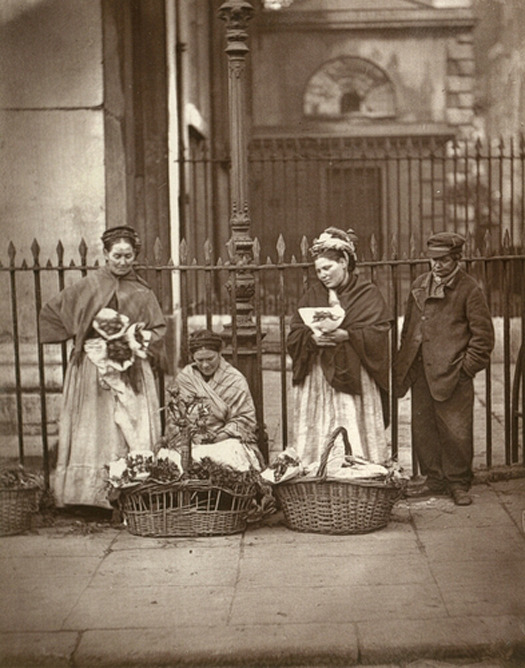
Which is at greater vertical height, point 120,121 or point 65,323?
point 120,121

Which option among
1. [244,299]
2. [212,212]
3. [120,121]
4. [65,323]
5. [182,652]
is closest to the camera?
[182,652]

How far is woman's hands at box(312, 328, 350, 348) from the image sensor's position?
21.6 feet

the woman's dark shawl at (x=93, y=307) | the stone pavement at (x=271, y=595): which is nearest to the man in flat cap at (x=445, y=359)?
the stone pavement at (x=271, y=595)

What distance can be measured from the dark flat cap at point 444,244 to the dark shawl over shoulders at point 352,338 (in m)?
0.51

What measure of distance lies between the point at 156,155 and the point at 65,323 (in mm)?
6213

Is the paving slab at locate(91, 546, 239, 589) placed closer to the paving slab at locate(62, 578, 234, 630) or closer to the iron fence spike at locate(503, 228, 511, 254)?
the paving slab at locate(62, 578, 234, 630)

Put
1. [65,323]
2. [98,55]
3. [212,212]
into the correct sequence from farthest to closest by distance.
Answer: [212,212]
[98,55]
[65,323]

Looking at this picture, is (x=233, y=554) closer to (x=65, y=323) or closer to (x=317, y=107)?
(x=65, y=323)

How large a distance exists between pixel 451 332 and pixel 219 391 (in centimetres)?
151

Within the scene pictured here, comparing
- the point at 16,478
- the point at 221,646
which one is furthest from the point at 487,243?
the point at 221,646

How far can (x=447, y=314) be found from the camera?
272 inches

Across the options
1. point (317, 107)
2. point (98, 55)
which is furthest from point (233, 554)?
point (317, 107)

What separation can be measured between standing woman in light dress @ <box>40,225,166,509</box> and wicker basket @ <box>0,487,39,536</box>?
30 cm

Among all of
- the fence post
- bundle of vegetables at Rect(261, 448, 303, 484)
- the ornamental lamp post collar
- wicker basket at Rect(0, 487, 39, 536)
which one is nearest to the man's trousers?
the fence post
